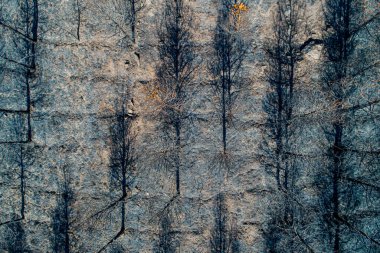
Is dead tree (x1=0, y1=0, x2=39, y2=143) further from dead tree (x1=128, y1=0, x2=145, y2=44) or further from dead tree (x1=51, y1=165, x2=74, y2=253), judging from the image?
dead tree (x1=51, y1=165, x2=74, y2=253)

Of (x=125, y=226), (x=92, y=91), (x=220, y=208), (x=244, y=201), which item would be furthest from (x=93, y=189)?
(x=244, y=201)

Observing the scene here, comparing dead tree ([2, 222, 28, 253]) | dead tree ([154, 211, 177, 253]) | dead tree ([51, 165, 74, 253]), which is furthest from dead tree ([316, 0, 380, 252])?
dead tree ([2, 222, 28, 253])

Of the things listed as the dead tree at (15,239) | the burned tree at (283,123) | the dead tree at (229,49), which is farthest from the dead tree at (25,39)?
the burned tree at (283,123)

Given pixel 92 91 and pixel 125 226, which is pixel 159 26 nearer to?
pixel 92 91

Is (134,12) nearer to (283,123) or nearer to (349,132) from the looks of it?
(283,123)

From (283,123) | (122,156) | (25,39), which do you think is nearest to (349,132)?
(283,123)

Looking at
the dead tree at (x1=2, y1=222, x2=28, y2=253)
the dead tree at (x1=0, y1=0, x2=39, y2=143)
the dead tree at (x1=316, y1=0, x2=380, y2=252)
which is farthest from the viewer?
the dead tree at (x1=2, y1=222, x2=28, y2=253)
